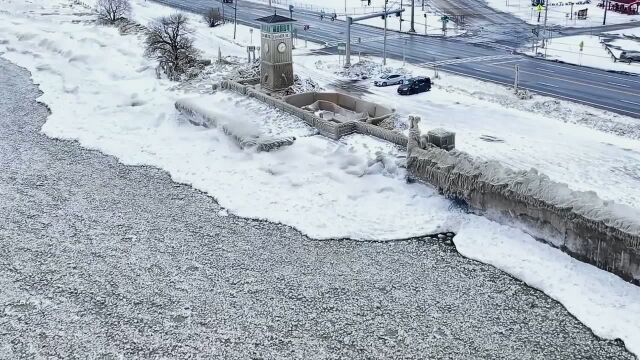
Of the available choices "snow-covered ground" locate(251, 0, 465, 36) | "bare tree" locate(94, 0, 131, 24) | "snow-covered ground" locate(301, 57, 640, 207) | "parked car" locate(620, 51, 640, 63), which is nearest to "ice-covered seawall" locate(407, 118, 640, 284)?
"snow-covered ground" locate(301, 57, 640, 207)

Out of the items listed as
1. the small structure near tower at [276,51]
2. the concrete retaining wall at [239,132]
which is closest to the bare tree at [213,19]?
the small structure near tower at [276,51]

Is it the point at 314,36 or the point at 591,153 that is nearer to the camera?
the point at 591,153

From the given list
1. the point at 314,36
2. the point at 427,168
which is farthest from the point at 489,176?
the point at 314,36

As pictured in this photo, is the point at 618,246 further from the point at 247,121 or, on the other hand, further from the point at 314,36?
the point at 314,36

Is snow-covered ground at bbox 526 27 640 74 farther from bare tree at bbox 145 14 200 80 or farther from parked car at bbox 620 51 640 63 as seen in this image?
bare tree at bbox 145 14 200 80

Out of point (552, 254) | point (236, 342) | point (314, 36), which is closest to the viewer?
point (236, 342)

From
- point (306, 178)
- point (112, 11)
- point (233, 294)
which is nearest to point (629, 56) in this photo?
point (306, 178)
